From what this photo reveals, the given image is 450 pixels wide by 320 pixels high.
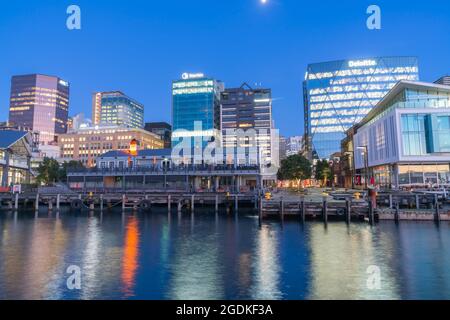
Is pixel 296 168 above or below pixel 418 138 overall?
below

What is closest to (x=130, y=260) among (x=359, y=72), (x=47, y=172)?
(x=47, y=172)

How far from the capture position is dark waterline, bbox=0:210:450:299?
17016 mm

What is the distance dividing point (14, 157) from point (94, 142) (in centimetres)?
8837

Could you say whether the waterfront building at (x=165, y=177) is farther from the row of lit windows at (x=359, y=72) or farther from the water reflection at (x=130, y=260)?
the row of lit windows at (x=359, y=72)

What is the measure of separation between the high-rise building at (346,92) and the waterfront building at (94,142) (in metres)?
105

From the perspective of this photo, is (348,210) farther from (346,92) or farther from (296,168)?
(346,92)

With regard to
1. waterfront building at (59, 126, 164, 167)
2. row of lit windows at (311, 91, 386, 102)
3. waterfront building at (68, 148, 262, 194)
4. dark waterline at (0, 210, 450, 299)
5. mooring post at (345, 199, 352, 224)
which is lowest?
dark waterline at (0, 210, 450, 299)

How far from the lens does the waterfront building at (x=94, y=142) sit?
589 ft

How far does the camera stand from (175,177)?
85.6 m

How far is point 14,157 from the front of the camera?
312ft

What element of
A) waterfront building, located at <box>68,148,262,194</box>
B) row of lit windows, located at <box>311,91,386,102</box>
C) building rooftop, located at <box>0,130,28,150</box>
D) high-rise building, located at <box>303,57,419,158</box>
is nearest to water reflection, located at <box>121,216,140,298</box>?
waterfront building, located at <box>68,148,262,194</box>

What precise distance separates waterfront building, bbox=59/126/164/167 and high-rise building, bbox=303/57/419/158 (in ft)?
345

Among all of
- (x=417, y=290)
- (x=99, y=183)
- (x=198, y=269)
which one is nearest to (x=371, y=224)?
(x=417, y=290)

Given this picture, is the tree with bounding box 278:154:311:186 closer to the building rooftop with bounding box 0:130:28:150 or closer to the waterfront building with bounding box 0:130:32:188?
the building rooftop with bounding box 0:130:28:150
